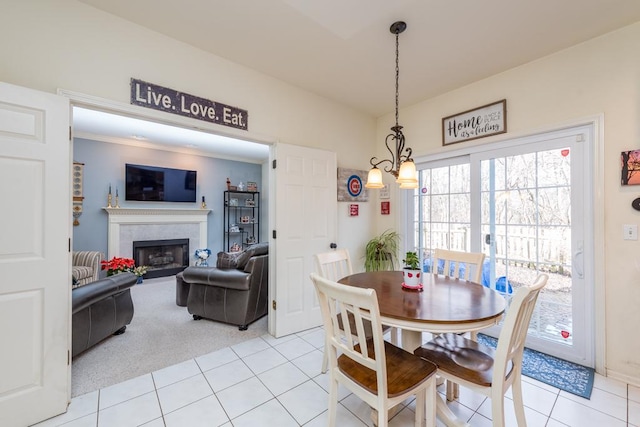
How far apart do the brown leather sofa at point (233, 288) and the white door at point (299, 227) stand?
30 cm

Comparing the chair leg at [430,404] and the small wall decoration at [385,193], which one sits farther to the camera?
the small wall decoration at [385,193]

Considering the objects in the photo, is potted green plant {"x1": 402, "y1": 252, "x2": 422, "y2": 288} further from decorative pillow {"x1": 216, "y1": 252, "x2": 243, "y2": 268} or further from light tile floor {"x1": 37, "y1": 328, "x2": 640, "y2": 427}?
decorative pillow {"x1": 216, "y1": 252, "x2": 243, "y2": 268}

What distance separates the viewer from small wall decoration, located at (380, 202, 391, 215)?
12.2 ft

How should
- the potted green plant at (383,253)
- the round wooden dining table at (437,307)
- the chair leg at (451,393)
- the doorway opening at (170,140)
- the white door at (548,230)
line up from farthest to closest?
1. the doorway opening at (170,140)
2. the potted green plant at (383,253)
3. the white door at (548,230)
4. the chair leg at (451,393)
5. the round wooden dining table at (437,307)

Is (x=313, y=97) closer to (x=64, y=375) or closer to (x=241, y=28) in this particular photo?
(x=241, y=28)

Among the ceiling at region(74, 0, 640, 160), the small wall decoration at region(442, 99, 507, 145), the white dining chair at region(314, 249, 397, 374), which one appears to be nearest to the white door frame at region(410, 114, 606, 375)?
the small wall decoration at region(442, 99, 507, 145)

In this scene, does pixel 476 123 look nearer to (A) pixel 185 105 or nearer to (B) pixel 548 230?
(B) pixel 548 230

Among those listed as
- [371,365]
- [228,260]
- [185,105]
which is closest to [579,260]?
[371,365]

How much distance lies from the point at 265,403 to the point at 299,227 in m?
1.63

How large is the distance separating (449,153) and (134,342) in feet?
13.1

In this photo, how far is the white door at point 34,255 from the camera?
5.00 ft

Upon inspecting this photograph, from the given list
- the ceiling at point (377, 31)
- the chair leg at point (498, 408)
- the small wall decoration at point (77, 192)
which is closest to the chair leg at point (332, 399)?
the chair leg at point (498, 408)

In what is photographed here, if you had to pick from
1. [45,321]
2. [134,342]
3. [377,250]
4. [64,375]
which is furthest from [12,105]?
[377,250]

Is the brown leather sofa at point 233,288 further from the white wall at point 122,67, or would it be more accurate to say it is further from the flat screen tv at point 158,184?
the flat screen tv at point 158,184
